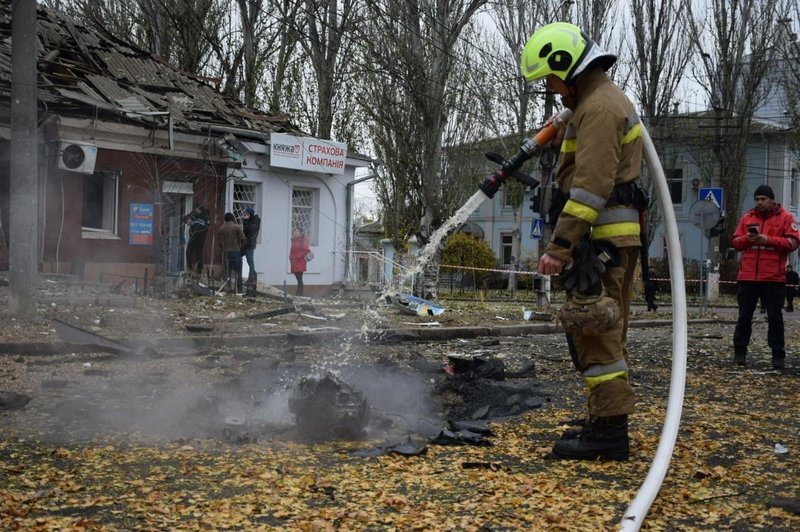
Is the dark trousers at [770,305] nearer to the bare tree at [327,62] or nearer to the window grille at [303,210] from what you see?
the window grille at [303,210]

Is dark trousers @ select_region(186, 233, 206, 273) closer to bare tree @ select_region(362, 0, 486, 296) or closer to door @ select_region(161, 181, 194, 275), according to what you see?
door @ select_region(161, 181, 194, 275)

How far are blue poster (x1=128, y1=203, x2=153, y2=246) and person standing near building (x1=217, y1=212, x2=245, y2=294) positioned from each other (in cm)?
209

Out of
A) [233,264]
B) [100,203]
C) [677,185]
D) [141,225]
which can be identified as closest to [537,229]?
[233,264]

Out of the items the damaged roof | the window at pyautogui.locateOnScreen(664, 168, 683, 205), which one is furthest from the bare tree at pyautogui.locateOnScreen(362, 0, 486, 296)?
the window at pyautogui.locateOnScreen(664, 168, 683, 205)

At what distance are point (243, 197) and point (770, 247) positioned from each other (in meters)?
16.2

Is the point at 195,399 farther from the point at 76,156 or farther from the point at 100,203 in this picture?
the point at 100,203

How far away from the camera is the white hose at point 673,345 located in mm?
4035

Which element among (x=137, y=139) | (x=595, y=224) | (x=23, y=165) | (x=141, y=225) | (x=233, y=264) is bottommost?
(x=233, y=264)

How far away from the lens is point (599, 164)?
178 inches

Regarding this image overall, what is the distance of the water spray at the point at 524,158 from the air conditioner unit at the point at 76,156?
14.5 m

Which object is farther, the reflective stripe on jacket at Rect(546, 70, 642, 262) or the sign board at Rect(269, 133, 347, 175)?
the sign board at Rect(269, 133, 347, 175)

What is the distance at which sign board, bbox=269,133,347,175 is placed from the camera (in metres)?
22.5

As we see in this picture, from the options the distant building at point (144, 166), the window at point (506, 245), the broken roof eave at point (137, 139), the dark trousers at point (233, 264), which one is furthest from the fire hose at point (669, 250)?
the window at point (506, 245)

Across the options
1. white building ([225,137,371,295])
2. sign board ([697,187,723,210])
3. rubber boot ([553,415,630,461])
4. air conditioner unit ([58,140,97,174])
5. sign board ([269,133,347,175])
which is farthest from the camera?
white building ([225,137,371,295])
